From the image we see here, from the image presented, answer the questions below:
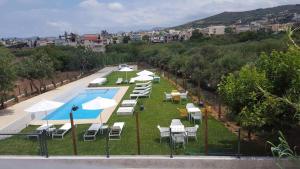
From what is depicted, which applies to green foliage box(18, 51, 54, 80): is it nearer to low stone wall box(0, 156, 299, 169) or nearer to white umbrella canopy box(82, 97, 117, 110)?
white umbrella canopy box(82, 97, 117, 110)

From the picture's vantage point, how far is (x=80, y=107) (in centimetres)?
2027

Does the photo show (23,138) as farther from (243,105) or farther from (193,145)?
(243,105)

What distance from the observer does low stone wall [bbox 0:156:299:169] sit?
341 inches

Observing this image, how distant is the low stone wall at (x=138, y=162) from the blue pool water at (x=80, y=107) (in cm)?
766

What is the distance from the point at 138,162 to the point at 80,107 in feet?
39.4

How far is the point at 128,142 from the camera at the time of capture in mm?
11672

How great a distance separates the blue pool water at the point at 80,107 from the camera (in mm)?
17922

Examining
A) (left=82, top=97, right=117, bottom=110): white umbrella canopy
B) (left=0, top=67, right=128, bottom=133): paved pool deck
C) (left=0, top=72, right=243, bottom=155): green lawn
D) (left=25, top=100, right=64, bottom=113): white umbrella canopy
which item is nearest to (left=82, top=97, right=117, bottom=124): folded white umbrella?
(left=82, top=97, right=117, bottom=110): white umbrella canopy

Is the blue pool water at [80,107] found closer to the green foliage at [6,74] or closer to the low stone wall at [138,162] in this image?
the green foliage at [6,74]

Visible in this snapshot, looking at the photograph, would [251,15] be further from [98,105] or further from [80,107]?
[98,105]

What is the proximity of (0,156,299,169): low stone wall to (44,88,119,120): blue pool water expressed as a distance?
766cm

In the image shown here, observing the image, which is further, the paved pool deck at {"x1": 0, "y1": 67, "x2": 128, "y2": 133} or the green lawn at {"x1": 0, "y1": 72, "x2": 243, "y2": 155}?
the paved pool deck at {"x1": 0, "y1": 67, "x2": 128, "y2": 133}

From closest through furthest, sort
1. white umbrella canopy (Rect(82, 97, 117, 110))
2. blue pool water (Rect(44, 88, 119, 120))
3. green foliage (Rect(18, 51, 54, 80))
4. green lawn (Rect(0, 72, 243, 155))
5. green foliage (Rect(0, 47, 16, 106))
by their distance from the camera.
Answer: green lawn (Rect(0, 72, 243, 155)) → white umbrella canopy (Rect(82, 97, 117, 110)) → blue pool water (Rect(44, 88, 119, 120)) → green foliage (Rect(0, 47, 16, 106)) → green foliage (Rect(18, 51, 54, 80))

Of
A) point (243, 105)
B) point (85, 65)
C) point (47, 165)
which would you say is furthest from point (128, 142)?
point (85, 65)
